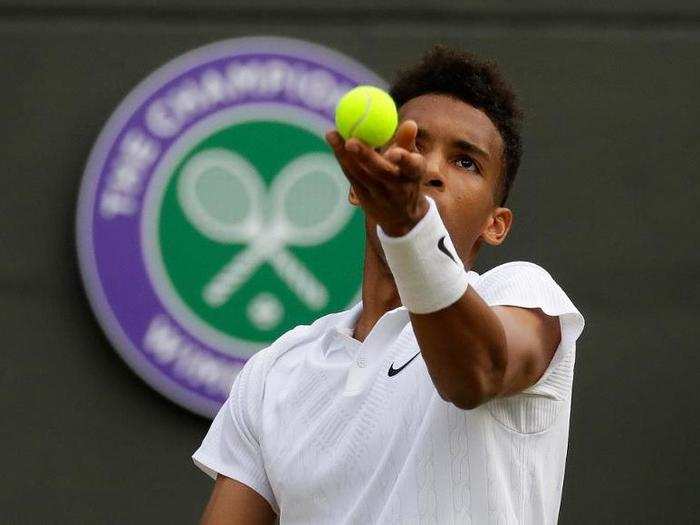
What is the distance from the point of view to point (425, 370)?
240 centimetres

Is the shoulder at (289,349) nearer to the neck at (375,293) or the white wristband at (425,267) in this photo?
the neck at (375,293)

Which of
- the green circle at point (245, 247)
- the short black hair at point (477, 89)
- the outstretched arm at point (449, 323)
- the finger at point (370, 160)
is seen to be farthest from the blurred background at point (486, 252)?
the finger at point (370, 160)

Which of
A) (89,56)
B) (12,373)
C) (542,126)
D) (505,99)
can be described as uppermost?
(542,126)

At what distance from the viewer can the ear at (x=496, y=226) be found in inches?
106

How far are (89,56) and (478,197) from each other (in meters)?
2.30

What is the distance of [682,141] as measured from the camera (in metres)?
4.70

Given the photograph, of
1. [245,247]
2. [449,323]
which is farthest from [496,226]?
[245,247]

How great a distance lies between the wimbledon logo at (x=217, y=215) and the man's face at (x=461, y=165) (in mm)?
1846

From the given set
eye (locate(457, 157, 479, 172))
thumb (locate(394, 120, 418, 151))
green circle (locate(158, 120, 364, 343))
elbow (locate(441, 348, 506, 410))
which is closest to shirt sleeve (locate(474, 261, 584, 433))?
elbow (locate(441, 348, 506, 410))

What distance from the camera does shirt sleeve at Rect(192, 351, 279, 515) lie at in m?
2.76

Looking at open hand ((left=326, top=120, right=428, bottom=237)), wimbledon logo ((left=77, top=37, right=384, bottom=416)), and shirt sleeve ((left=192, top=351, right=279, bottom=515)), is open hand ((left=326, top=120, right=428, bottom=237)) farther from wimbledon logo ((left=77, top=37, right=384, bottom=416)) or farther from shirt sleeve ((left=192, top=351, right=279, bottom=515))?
wimbledon logo ((left=77, top=37, right=384, bottom=416))

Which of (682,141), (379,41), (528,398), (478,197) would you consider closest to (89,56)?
(379,41)

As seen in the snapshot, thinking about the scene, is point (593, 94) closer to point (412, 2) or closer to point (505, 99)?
point (412, 2)

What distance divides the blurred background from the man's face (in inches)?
77.6
